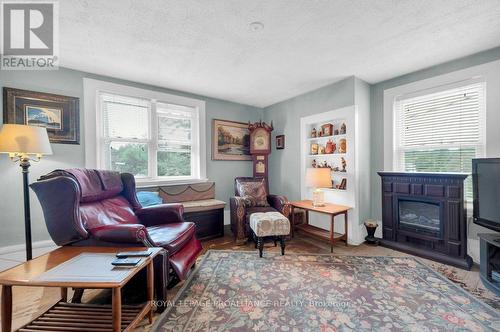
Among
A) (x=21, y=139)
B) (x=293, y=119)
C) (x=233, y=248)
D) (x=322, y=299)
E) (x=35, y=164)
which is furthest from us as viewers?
(x=293, y=119)

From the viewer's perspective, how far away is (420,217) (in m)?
2.71

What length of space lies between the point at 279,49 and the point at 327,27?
0.54 metres

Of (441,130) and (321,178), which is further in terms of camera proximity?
(321,178)

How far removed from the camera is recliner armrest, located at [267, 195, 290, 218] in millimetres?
3111

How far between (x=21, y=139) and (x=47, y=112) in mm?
845

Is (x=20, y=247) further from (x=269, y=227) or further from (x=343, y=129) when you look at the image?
(x=343, y=129)

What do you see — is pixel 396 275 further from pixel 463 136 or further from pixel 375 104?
pixel 375 104

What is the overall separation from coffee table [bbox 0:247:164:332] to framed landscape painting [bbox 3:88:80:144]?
5.80 ft

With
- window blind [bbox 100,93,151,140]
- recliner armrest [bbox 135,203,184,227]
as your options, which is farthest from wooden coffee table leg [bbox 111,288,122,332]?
window blind [bbox 100,93,151,140]

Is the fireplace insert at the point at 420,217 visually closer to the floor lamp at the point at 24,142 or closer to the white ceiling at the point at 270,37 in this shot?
the white ceiling at the point at 270,37

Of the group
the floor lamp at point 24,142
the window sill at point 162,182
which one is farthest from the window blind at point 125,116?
the floor lamp at point 24,142

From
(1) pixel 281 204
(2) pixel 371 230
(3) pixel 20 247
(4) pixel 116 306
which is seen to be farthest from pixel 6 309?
(2) pixel 371 230

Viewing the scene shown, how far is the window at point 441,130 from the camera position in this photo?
243cm

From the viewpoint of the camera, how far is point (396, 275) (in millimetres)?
2127
